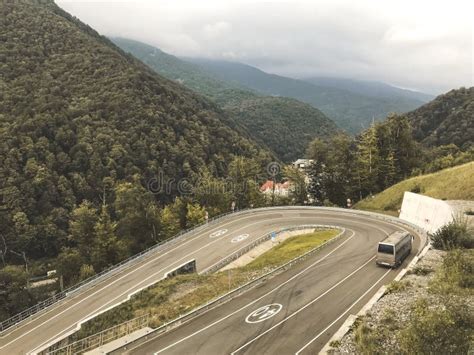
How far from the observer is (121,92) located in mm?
121875

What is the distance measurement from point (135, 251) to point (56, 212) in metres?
36.9

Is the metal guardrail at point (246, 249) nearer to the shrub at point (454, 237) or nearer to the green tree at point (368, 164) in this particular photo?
the shrub at point (454, 237)

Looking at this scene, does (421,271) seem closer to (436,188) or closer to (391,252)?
(391,252)

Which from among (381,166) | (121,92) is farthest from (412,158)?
(121,92)

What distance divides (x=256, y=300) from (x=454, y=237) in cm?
1642

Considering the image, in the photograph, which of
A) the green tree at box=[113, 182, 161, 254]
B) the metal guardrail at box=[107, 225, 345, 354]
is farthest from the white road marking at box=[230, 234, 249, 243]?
the green tree at box=[113, 182, 161, 254]

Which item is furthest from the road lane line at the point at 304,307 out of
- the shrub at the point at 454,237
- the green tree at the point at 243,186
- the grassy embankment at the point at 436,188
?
the green tree at the point at 243,186

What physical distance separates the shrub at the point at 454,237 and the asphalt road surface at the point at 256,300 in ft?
15.1

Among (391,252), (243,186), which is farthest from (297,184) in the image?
(391,252)

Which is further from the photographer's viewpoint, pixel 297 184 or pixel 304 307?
pixel 297 184

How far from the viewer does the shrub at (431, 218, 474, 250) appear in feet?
95.8

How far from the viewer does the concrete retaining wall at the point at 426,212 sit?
38744 mm

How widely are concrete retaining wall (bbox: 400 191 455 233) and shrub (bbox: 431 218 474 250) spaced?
5.61 m

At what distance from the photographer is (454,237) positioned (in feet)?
99.1
